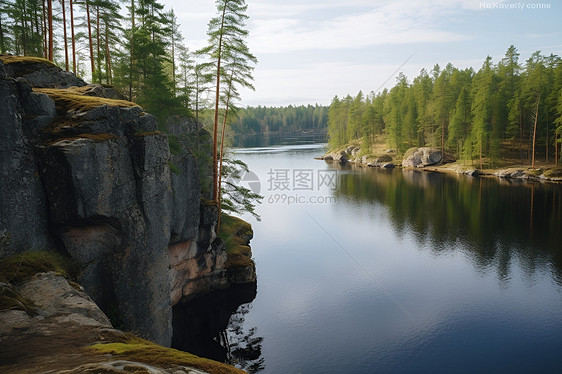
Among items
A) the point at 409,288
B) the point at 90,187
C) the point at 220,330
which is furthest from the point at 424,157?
the point at 90,187

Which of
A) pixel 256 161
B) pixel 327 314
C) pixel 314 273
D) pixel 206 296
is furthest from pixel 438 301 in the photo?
pixel 256 161

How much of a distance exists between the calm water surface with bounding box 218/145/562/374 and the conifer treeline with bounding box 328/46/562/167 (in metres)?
20.8

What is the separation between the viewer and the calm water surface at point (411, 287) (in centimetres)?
1789

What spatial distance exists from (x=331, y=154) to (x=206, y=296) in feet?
276

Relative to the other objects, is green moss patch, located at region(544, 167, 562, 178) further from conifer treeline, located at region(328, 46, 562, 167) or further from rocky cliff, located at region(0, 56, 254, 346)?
rocky cliff, located at region(0, 56, 254, 346)

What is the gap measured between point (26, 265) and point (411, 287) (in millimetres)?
22287

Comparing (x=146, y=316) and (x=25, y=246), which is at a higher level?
(x=25, y=246)

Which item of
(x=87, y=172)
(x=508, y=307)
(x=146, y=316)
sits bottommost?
(x=508, y=307)

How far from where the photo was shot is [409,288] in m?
24.9

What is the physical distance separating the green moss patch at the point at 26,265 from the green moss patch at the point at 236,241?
15.6m

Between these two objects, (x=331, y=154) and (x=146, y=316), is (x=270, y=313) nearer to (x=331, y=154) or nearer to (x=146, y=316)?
(x=146, y=316)

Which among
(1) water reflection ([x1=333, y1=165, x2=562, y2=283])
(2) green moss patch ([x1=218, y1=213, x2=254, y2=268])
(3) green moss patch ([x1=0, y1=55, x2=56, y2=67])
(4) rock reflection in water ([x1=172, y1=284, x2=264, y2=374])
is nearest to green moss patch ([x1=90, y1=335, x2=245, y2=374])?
(4) rock reflection in water ([x1=172, y1=284, x2=264, y2=374])

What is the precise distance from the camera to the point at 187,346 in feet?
64.7

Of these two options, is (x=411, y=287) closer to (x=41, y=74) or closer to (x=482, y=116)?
(x=41, y=74)
